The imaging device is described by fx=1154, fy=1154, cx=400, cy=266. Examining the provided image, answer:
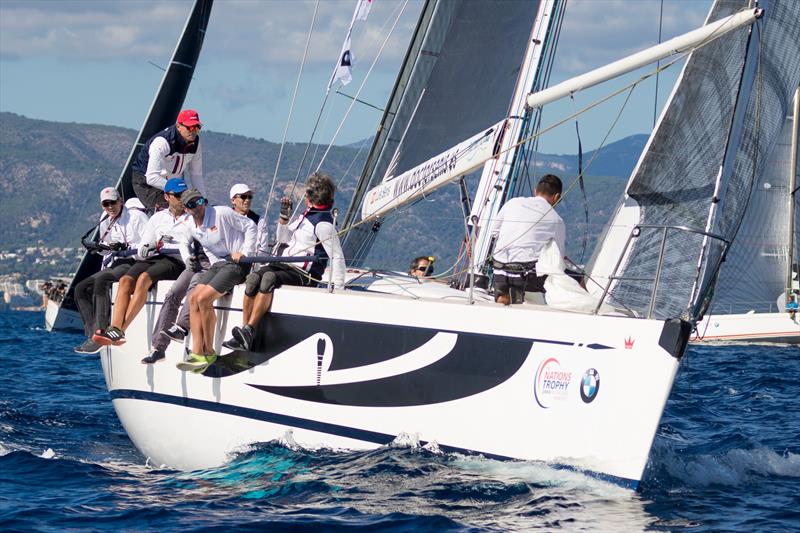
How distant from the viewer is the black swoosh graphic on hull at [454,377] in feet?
22.6

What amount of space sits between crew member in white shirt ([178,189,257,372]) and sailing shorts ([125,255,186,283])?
0.53 meters

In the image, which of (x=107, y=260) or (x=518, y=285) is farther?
(x=107, y=260)

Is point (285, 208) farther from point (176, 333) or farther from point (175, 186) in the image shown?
point (176, 333)

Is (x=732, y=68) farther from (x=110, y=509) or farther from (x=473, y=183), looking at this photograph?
(x=110, y=509)

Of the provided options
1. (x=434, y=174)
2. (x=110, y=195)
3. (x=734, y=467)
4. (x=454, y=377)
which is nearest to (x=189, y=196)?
(x=110, y=195)

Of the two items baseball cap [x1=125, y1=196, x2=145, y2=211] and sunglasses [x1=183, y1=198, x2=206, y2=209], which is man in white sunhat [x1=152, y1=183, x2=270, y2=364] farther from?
baseball cap [x1=125, y1=196, x2=145, y2=211]

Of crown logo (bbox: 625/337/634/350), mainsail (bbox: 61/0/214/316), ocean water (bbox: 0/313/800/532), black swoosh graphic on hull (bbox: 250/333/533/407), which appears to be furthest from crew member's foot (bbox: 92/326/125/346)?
mainsail (bbox: 61/0/214/316)

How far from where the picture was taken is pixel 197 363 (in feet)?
25.6

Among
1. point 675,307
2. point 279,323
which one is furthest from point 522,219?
point 279,323

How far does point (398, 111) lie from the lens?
10.4m

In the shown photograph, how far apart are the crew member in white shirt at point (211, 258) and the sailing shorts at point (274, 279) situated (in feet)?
0.53

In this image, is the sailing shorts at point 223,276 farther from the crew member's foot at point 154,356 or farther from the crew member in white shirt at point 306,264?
the crew member's foot at point 154,356

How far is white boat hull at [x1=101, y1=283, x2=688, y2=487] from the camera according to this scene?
6.53 m

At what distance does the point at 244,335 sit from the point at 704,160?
135 inches
